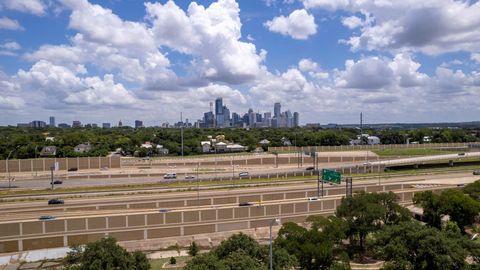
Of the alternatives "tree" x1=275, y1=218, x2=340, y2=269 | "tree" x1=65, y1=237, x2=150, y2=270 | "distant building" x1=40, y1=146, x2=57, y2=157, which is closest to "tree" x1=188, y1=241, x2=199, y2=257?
"tree" x1=65, y1=237, x2=150, y2=270

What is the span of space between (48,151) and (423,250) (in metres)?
101

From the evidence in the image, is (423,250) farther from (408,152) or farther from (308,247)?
(408,152)

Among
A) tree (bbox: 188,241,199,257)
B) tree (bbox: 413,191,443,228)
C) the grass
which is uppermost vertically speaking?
the grass

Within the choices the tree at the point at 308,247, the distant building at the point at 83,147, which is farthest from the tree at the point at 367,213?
the distant building at the point at 83,147

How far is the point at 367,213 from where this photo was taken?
120 ft

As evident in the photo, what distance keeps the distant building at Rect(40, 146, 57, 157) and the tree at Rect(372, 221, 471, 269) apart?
9546 cm

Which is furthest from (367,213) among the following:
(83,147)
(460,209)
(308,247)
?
(83,147)

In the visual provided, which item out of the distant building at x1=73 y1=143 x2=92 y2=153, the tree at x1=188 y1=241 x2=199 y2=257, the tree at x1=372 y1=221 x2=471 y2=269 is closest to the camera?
the tree at x1=372 y1=221 x2=471 y2=269

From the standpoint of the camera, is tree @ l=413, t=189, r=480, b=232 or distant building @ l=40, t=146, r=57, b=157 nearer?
tree @ l=413, t=189, r=480, b=232

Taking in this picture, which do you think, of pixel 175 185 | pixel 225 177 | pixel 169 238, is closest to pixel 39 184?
pixel 175 185

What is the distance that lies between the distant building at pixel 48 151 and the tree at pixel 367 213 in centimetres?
8801

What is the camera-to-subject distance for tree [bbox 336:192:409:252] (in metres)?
36.7

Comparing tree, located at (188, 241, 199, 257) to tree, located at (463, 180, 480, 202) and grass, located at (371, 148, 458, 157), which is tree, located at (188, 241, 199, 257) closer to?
tree, located at (463, 180, 480, 202)

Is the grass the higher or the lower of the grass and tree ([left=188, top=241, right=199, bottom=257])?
the higher
